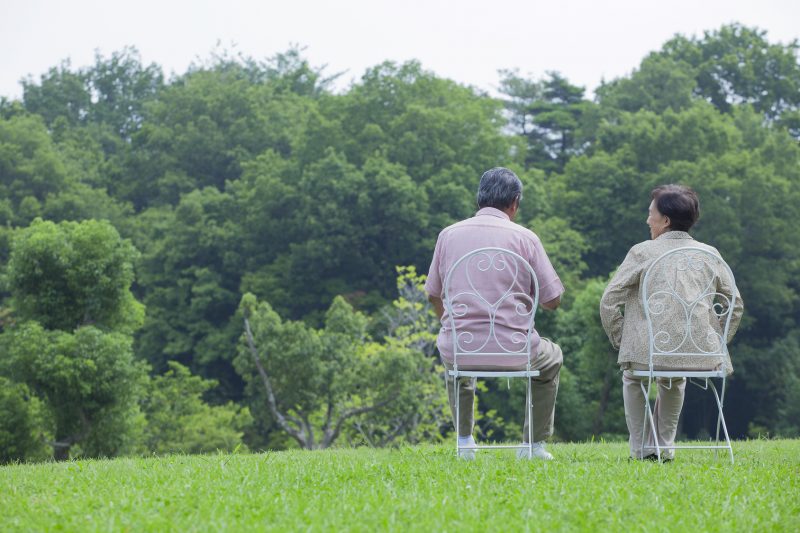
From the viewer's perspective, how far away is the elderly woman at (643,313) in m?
5.77

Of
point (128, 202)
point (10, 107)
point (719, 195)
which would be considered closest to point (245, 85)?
point (128, 202)

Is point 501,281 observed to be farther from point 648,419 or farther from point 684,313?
point 648,419

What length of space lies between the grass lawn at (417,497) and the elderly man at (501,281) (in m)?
0.43

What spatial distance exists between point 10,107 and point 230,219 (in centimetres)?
1482

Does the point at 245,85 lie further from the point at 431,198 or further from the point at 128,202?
the point at 431,198

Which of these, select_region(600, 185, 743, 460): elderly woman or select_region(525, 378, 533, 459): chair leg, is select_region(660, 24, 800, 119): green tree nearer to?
select_region(600, 185, 743, 460): elderly woman

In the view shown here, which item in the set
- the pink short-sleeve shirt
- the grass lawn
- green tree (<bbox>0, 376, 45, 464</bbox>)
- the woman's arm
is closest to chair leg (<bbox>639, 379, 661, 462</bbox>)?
the grass lawn

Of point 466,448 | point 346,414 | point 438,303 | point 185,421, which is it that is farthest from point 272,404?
point 466,448

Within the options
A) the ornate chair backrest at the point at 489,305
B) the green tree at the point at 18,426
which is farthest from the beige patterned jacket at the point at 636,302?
the green tree at the point at 18,426

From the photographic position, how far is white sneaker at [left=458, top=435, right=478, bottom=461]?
5594 mm

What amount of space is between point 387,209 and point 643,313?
1074 inches

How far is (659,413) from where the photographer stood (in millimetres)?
5836

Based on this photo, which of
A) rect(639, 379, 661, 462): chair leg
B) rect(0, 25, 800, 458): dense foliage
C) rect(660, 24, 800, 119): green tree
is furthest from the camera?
rect(660, 24, 800, 119): green tree

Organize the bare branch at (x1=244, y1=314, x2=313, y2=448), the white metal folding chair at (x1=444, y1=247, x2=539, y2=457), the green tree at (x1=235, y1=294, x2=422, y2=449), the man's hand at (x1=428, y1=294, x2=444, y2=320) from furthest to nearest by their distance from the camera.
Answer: the bare branch at (x1=244, y1=314, x2=313, y2=448), the green tree at (x1=235, y1=294, x2=422, y2=449), the man's hand at (x1=428, y1=294, x2=444, y2=320), the white metal folding chair at (x1=444, y1=247, x2=539, y2=457)
